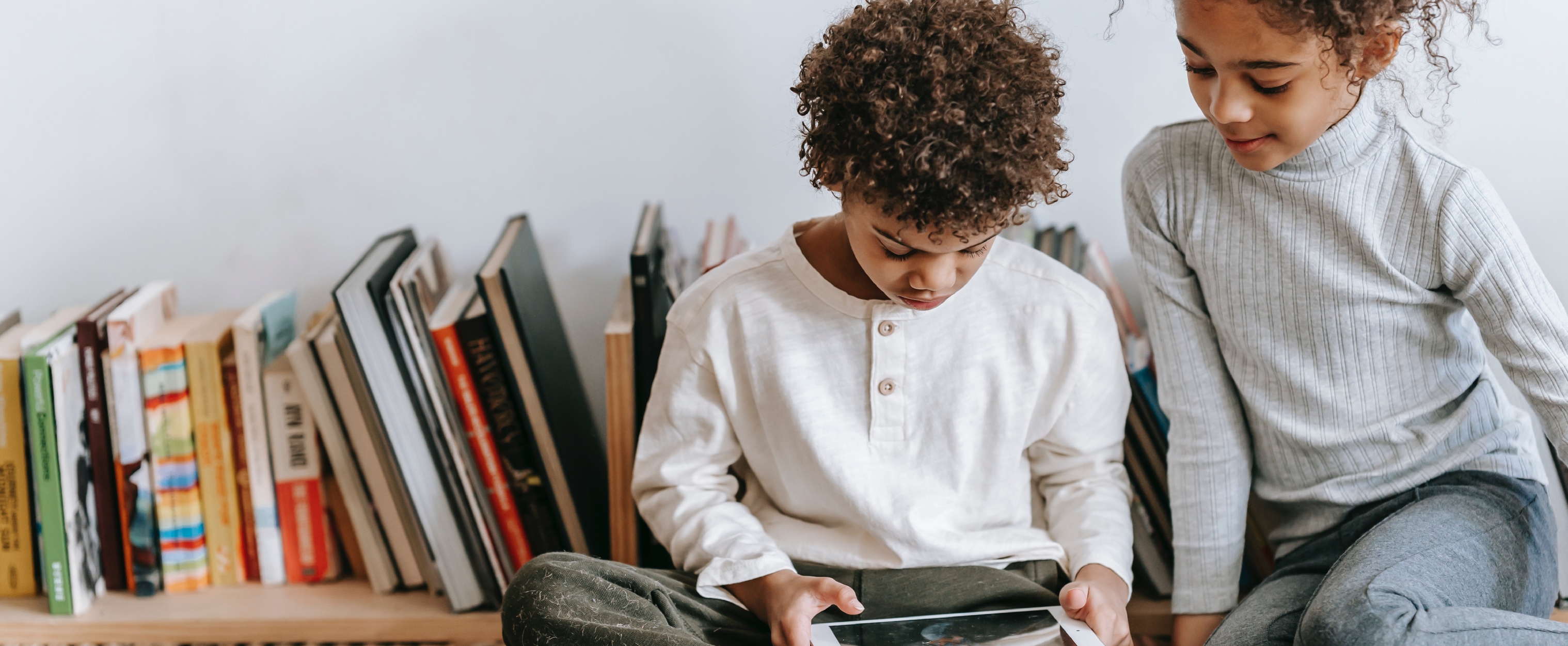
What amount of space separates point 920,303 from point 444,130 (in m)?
0.59

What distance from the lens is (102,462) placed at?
3.17 ft

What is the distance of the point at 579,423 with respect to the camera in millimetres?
1022

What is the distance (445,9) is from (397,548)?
550 millimetres

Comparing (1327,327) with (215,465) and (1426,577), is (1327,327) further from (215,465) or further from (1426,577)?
(215,465)

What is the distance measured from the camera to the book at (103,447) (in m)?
0.94

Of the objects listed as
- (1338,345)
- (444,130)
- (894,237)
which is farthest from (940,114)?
(444,130)

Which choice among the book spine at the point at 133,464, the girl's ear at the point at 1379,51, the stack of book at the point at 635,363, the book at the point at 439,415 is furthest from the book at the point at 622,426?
the girl's ear at the point at 1379,51

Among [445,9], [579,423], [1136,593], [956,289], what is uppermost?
[445,9]

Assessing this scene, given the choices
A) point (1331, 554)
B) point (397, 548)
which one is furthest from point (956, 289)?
point (397, 548)

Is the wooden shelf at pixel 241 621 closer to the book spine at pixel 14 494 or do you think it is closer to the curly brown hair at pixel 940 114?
the book spine at pixel 14 494

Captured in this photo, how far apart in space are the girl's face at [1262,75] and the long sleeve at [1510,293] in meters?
0.13

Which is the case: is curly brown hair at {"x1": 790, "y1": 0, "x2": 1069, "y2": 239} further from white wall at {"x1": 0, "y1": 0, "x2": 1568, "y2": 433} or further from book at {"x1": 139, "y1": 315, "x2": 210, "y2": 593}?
book at {"x1": 139, "y1": 315, "x2": 210, "y2": 593}

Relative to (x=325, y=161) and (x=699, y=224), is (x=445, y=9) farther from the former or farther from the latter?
(x=699, y=224)

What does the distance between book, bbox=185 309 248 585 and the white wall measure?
16cm
